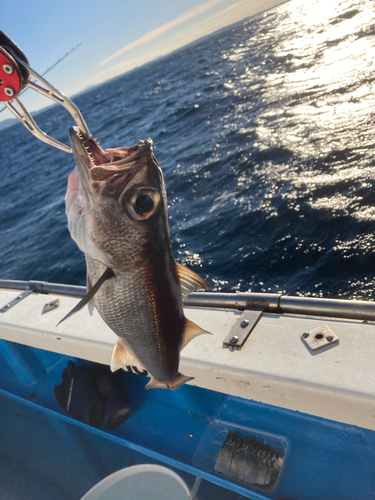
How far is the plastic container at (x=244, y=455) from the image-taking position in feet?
8.74

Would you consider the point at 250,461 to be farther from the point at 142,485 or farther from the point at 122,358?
the point at 122,358

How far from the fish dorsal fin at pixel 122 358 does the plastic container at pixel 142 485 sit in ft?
4.21

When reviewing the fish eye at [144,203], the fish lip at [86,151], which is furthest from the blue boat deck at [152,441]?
the fish lip at [86,151]

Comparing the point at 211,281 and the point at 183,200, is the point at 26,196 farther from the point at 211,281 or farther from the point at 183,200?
the point at 211,281

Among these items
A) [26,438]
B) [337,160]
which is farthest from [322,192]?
[26,438]

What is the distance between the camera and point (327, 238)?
739 cm

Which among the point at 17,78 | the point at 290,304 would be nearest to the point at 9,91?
the point at 17,78

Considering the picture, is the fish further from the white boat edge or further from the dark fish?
the dark fish

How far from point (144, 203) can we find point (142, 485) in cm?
244

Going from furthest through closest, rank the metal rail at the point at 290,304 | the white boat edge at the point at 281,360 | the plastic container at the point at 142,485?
the plastic container at the point at 142,485 → the metal rail at the point at 290,304 → the white boat edge at the point at 281,360

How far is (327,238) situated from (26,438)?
612cm

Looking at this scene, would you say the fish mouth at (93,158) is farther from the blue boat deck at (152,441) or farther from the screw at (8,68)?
the blue boat deck at (152,441)

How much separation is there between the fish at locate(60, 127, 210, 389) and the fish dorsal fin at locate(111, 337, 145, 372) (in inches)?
6.0

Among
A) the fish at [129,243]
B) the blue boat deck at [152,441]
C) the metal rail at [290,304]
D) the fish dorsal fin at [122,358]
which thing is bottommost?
the blue boat deck at [152,441]
